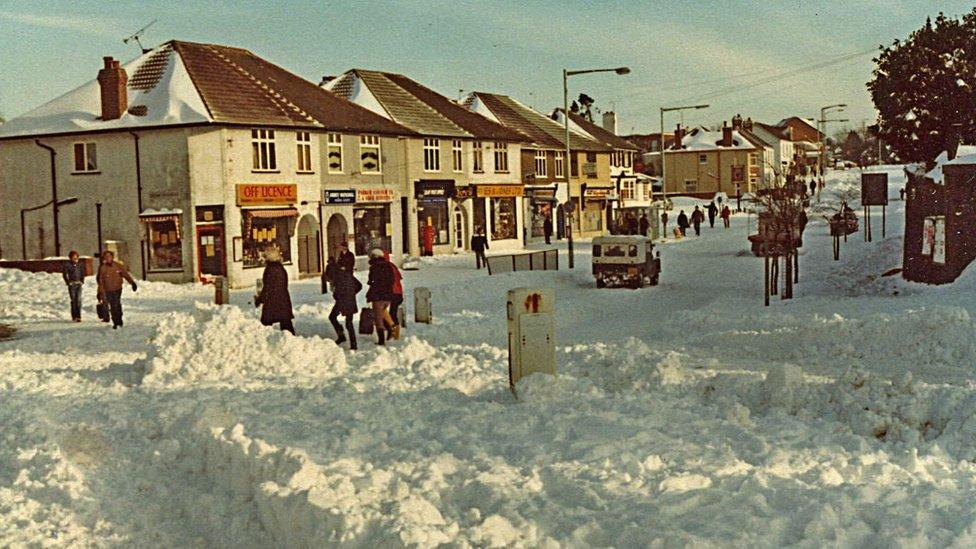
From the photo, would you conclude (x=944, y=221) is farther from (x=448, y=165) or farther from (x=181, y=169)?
(x=448, y=165)

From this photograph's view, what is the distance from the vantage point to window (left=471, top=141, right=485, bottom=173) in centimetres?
5094

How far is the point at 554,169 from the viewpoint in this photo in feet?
205

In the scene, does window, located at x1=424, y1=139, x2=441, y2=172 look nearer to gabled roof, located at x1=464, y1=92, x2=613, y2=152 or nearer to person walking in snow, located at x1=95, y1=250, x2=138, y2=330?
gabled roof, located at x1=464, y1=92, x2=613, y2=152

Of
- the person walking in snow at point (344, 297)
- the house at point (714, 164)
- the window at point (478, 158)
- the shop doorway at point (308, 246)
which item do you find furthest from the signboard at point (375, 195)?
the house at point (714, 164)

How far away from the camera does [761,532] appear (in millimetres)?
6543

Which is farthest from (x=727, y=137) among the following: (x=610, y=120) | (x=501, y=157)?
(x=501, y=157)

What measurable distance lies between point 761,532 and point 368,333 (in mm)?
13352

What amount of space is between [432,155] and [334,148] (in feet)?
27.1

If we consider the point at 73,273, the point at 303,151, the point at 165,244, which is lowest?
the point at 73,273

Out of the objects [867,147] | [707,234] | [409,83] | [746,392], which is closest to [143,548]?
[746,392]

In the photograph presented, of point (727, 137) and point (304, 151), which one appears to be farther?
point (727, 137)

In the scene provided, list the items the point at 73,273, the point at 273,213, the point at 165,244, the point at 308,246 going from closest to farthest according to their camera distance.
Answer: the point at 73,273 < the point at 165,244 < the point at 273,213 < the point at 308,246

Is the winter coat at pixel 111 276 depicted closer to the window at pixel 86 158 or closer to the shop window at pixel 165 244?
the shop window at pixel 165 244

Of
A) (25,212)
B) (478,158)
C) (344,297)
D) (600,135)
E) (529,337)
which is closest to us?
(529,337)
